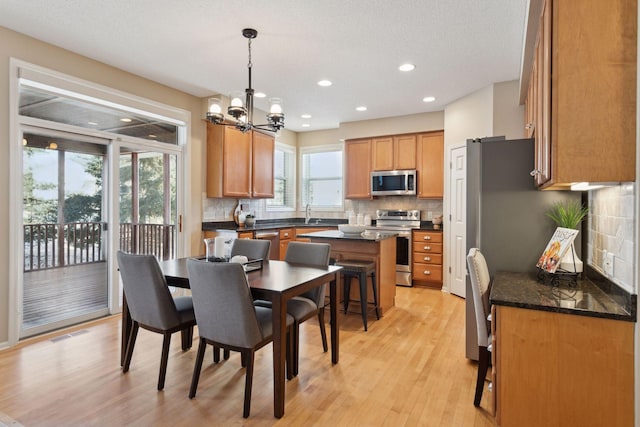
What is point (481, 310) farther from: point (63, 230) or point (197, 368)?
point (63, 230)

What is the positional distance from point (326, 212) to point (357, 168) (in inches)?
46.2

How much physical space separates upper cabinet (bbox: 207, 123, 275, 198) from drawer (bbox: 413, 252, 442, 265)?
2.61 m

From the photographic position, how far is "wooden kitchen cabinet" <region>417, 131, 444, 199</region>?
5578 millimetres

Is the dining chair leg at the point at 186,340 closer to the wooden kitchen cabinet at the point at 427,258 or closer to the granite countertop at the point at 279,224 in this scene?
the granite countertop at the point at 279,224

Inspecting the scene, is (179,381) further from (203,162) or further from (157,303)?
(203,162)

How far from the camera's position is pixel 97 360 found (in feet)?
9.16

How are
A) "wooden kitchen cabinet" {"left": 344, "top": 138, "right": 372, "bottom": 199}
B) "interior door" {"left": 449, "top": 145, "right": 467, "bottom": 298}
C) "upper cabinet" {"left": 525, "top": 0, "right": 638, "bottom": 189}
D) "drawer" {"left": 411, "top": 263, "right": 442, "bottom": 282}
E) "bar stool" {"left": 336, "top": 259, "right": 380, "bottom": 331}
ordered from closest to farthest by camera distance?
"upper cabinet" {"left": 525, "top": 0, "right": 638, "bottom": 189}, "bar stool" {"left": 336, "top": 259, "right": 380, "bottom": 331}, "interior door" {"left": 449, "top": 145, "right": 467, "bottom": 298}, "drawer" {"left": 411, "top": 263, "right": 442, "bottom": 282}, "wooden kitchen cabinet" {"left": 344, "top": 138, "right": 372, "bottom": 199}

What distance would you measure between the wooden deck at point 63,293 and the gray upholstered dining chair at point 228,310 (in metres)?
2.30

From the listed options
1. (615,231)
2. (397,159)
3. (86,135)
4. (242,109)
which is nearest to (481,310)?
(615,231)

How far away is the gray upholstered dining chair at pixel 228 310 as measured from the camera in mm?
2020

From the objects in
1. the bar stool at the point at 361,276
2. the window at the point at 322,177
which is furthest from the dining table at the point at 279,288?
the window at the point at 322,177

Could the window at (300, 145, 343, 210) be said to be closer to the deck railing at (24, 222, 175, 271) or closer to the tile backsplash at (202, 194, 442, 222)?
the tile backsplash at (202, 194, 442, 222)

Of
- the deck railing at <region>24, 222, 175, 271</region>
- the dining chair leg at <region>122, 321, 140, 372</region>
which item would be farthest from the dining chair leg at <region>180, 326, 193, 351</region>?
the deck railing at <region>24, 222, 175, 271</region>

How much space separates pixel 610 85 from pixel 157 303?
2.74 m
